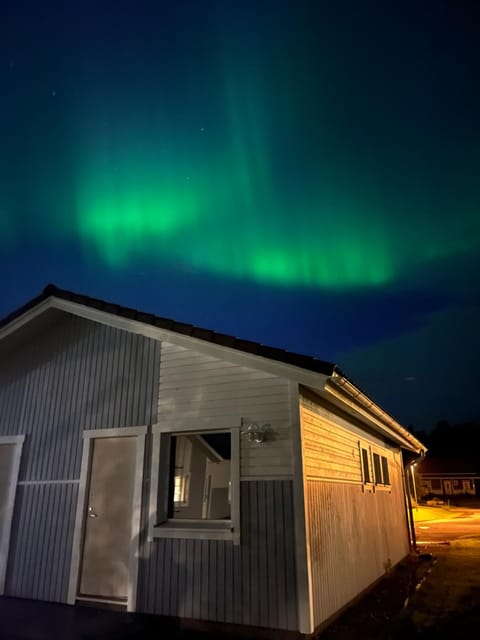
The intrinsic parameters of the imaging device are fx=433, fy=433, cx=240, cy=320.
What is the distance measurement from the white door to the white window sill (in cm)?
56

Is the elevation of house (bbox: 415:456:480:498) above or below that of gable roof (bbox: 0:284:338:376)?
below

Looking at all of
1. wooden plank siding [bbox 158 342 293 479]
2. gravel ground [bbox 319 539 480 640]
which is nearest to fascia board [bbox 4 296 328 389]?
wooden plank siding [bbox 158 342 293 479]

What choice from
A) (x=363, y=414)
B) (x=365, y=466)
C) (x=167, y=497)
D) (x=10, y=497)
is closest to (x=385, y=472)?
(x=365, y=466)

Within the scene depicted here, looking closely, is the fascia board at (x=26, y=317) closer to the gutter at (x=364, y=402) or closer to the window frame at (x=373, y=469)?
the gutter at (x=364, y=402)

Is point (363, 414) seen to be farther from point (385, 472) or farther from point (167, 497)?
point (385, 472)

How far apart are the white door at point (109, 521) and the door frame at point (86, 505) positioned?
0.17ft

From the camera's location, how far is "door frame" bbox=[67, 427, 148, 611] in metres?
5.35

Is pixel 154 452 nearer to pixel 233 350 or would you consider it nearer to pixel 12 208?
pixel 233 350

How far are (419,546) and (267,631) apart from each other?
10618 mm

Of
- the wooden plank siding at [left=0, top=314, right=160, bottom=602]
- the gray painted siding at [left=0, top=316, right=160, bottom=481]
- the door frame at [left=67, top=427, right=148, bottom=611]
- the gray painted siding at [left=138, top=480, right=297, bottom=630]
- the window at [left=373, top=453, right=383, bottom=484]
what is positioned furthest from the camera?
the window at [left=373, top=453, right=383, bottom=484]

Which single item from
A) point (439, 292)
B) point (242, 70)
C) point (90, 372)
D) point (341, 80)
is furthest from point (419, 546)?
point (439, 292)

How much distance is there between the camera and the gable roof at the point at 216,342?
15.9 feet

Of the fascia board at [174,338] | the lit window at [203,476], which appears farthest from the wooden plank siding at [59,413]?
the lit window at [203,476]

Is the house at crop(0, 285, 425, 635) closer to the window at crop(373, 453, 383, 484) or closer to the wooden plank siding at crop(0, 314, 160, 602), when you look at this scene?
the wooden plank siding at crop(0, 314, 160, 602)
